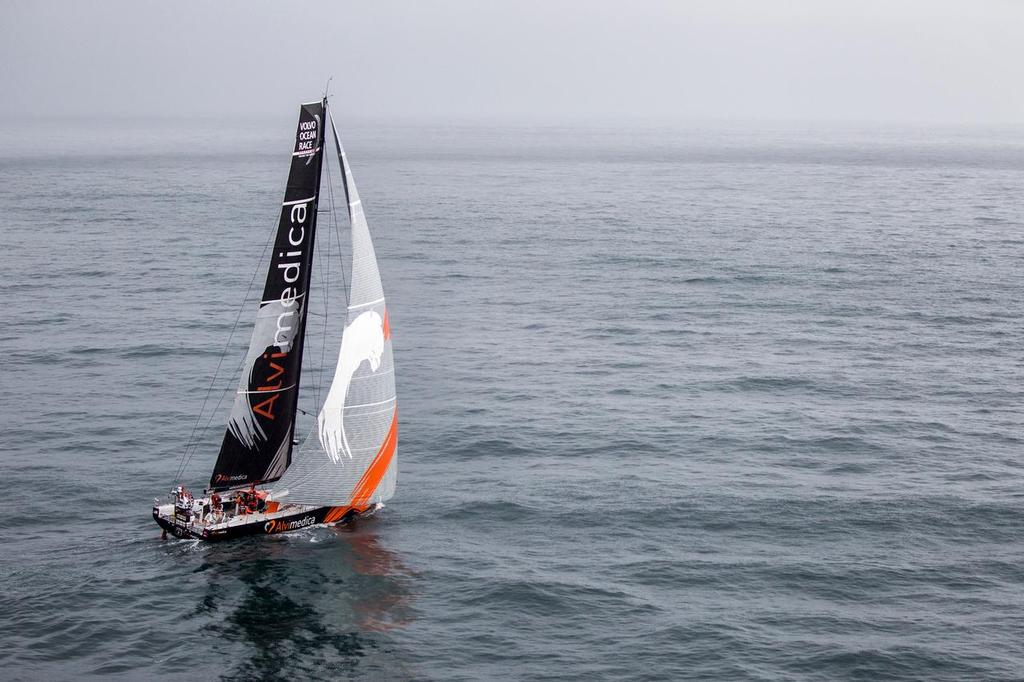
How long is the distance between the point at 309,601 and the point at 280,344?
1092 cm

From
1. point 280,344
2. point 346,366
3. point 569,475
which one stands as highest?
point 280,344

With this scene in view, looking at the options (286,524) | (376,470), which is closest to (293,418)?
(376,470)

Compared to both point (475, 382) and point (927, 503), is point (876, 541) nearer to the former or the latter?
point (927, 503)

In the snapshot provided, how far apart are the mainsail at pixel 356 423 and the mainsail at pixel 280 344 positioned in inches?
57.8

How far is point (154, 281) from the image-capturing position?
104312mm

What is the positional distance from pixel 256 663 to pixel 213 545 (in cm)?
937

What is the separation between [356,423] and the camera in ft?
158

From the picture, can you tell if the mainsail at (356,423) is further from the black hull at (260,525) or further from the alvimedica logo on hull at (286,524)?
the alvimedica logo on hull at (286,524)

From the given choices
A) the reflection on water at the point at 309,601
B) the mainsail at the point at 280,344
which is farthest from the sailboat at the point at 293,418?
the reflection on water at the point at 309,601

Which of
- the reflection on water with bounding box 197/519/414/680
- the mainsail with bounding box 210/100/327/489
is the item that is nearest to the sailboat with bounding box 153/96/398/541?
the mainsail with bounding box 210/100/327/489

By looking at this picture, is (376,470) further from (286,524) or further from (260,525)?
(260,525)

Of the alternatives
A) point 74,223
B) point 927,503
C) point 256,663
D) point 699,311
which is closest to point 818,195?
point 699,311

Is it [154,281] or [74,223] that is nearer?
[154,281]

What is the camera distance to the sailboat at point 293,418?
46656 mm
